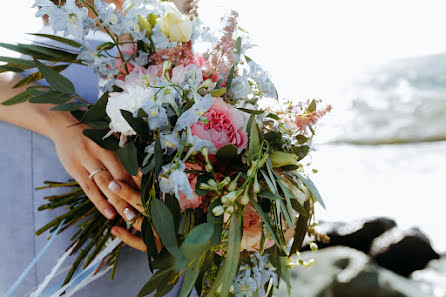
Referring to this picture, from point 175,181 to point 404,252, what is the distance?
8.17ft

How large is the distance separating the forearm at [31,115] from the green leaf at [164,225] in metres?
0.41

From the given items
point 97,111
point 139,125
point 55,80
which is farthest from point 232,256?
point 55,80

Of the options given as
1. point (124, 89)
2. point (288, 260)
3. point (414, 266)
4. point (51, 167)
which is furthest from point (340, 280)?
point (124, 89)

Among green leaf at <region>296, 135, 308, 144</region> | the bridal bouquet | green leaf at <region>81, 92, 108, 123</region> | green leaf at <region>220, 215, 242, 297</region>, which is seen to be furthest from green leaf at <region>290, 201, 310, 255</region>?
green leaf at <region>81, 92, 108, 123</region>

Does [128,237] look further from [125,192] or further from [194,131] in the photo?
[194,131]

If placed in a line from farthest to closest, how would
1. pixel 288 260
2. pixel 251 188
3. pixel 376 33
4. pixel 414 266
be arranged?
1. pixel 376 33
2. pixel 414 266
3. pixel 288 260
4. pixel 251 188

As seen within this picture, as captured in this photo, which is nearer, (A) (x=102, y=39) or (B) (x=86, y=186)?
(B) (x=86, y=186)

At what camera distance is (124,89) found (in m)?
0.69

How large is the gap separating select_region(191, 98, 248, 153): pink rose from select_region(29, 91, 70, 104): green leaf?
11.8 inches

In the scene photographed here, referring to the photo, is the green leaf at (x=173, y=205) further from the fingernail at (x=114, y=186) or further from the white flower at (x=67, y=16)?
the white flower at (x=67, y=16)

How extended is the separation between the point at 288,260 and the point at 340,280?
1566 millimetres

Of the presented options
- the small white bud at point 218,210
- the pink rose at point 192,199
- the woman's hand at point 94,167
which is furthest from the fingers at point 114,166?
the small white bud at point 218,210

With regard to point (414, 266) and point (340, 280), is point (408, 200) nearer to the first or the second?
point (414, 266)

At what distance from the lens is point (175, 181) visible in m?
0.54
